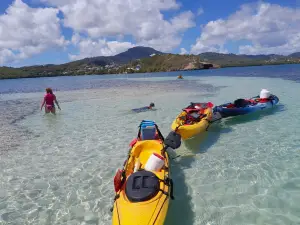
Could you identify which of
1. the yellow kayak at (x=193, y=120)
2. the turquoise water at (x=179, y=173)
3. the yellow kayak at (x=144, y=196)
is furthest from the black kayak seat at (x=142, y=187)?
the yellow kayak at (x=193, y=120)

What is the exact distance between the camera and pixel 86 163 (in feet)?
28.9

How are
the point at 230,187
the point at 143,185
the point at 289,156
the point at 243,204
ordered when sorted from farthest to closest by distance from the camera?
the point at 289,156 < the point at 230,187 < the point at 243,204 < the point at 143,185

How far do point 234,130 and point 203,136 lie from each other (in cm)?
194

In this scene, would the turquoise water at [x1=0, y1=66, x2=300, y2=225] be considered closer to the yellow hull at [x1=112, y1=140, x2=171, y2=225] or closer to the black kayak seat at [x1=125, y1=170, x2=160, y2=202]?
the yellow hull at [x1=112, y1=140, x2=171, y2=225]

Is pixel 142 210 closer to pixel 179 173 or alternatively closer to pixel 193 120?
pixel 179 173

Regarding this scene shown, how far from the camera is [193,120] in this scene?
38.9ft

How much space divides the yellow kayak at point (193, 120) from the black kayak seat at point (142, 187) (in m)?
4.25

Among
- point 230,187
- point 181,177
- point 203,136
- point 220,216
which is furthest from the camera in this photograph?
point 203,136

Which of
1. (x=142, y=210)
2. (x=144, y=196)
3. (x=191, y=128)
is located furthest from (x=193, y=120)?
(x=142, y=210)

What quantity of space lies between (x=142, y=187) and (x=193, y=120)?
715 cm

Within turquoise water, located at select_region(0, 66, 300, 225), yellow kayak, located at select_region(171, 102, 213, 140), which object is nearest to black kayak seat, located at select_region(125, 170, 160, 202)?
turquoise water, located at select_region(0, 66, 300, 225)

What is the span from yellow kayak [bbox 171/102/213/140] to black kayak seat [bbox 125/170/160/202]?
14.0ft

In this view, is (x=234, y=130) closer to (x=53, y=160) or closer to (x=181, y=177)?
(x=181, y=177)

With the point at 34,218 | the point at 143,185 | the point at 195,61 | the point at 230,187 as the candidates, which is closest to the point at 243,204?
the point at 230,187
